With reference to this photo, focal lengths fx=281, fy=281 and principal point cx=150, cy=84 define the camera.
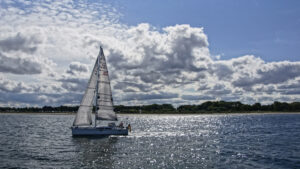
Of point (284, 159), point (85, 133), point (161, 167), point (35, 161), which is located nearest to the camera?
point (161, 167)

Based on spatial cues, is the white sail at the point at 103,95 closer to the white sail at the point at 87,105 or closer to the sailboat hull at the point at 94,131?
the white sail at the point at 87,105

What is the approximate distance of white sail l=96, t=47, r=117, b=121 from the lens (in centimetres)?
6259

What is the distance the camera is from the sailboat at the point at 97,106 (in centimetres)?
6053

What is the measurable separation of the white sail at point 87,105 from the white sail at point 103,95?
4.38ft

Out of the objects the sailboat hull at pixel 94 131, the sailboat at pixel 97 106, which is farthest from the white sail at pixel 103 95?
the sailboat hull at pixel 94 131

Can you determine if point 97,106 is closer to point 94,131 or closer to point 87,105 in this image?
point 87,105

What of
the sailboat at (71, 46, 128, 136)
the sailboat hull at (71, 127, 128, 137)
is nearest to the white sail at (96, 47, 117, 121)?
the sailboat at (71, 46, 128, 136)

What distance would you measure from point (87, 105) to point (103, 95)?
4230 mm

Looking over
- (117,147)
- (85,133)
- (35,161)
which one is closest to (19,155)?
(35,161)

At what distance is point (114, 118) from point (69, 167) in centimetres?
3177

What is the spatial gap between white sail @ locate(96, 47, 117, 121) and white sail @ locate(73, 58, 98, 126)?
1334mm

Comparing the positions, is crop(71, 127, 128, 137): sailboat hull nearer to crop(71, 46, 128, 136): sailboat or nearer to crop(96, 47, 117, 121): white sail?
crop(71, 46, 128, 136): sailboat

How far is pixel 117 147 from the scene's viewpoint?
49.2m

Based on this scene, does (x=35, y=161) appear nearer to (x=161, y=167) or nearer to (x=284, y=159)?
(x=161, y=167)
